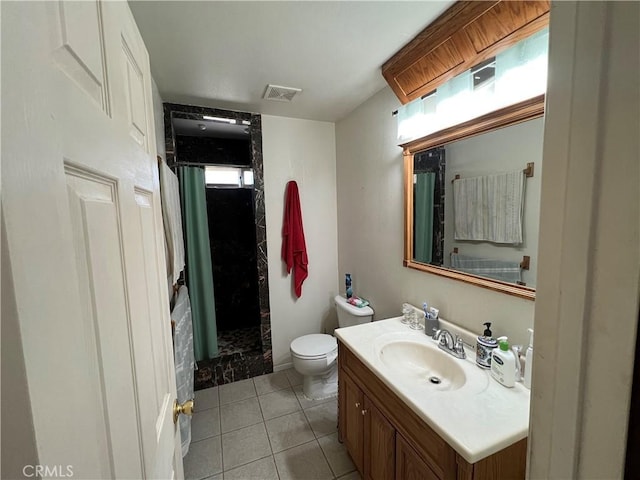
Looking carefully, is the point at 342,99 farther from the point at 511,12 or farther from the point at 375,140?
the point at 511,12

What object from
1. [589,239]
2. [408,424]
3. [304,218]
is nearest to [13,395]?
[589,239]

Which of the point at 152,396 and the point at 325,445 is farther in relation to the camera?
the point at 325,445

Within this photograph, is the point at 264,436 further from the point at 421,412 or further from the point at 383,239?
the point at 383,239

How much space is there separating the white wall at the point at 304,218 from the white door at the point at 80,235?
5.76 ft

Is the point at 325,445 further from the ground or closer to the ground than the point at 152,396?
closer to the ground

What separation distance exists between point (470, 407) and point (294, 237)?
1.84 metres

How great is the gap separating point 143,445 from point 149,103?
3.35ft

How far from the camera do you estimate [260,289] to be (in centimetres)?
247

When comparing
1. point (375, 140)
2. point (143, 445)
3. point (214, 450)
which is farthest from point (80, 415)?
point (375, 140)

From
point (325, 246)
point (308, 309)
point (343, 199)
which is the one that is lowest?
point (308, 309)

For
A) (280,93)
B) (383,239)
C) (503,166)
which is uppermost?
(280,93)

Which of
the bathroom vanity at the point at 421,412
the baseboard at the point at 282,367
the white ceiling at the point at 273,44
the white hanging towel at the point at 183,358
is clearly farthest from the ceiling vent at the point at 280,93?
the baseboard at the point at 282,367

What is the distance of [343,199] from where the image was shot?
2.53 metres

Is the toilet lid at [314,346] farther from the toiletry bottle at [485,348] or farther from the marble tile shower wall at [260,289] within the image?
the toiletry bottle at [485,348]
